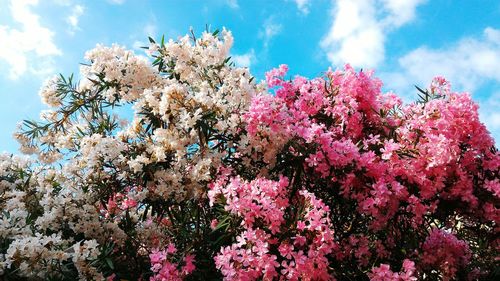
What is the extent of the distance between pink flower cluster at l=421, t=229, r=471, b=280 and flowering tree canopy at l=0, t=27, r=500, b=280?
0.01 meters

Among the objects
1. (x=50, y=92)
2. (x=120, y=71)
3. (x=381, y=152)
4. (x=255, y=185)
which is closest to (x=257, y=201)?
(x=255, y=185)

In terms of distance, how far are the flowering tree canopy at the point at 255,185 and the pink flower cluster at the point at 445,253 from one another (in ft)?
0.05


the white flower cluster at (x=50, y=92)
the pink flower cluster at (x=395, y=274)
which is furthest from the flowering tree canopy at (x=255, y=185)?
the white flower cluster at (x=50, y=92)

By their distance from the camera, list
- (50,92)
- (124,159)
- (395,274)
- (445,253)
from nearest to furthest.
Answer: (395,274), (124,159), (445,253), (50,92)

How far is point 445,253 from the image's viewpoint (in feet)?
15.4

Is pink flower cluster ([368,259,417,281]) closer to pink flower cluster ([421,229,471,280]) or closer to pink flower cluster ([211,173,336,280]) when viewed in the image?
pink flower cluster ([211,173,336,280])

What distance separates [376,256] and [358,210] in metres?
0.57

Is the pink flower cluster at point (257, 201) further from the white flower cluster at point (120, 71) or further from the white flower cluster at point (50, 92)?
the white flower cluster at point (50, 92)

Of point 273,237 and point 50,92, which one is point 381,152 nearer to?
point 273,237

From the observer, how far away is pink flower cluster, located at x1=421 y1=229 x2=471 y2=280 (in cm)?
457

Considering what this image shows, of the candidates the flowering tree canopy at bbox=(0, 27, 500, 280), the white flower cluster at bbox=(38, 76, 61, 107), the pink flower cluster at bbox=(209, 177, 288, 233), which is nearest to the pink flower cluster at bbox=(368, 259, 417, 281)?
the flowering tree canopy at bbox=(0, 27, 500, 280)

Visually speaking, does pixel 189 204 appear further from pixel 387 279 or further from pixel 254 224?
pixel 387 279

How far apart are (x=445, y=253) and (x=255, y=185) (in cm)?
220

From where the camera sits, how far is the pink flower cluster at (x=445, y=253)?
4566 millimetres
